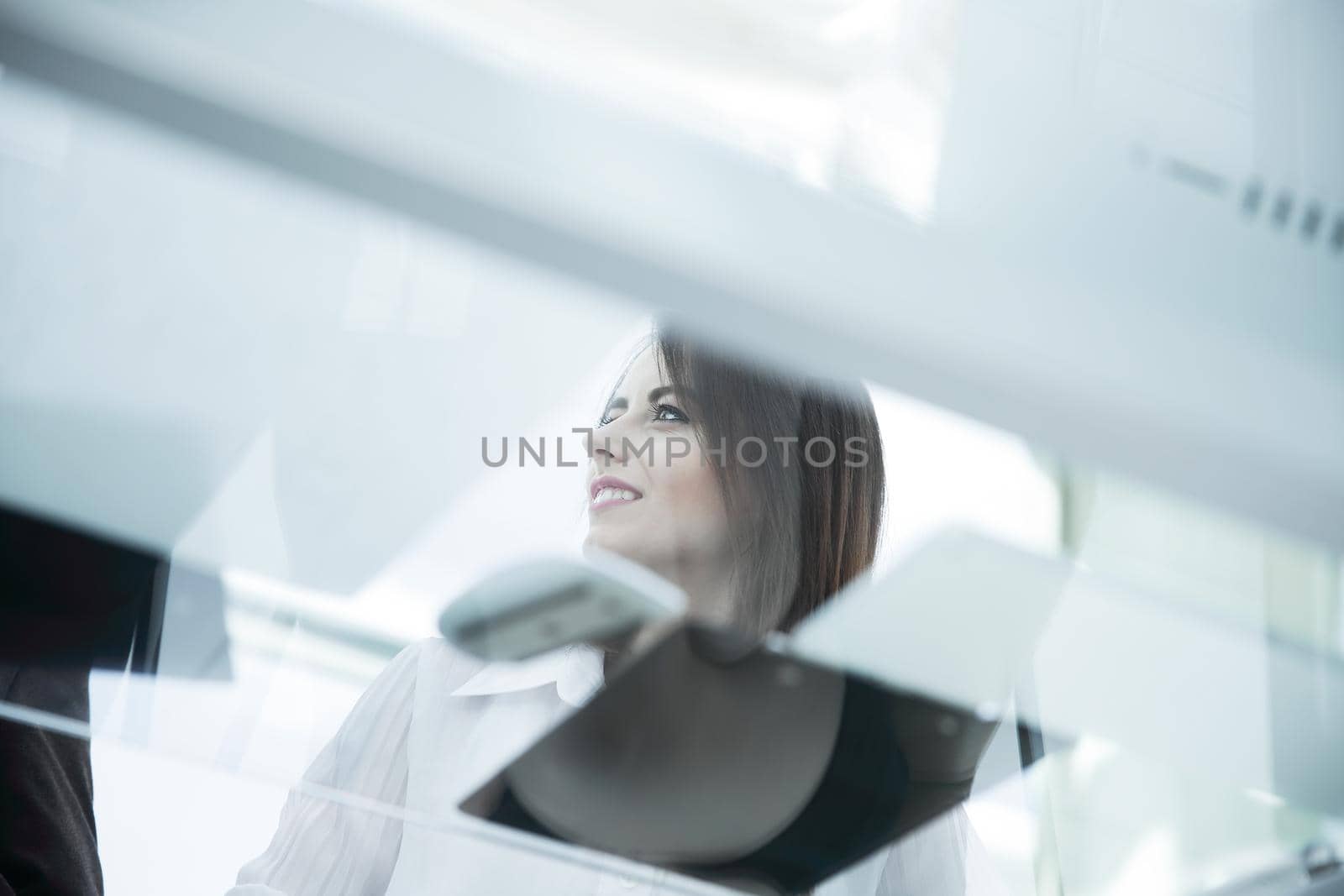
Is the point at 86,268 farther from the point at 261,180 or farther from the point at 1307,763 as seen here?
the point at 1307,763

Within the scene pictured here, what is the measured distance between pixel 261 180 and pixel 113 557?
0.62 feet

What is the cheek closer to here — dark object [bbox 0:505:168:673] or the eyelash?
the eyelash

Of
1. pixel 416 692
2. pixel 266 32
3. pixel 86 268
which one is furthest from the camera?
pixel 416 692

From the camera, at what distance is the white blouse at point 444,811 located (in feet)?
1.59

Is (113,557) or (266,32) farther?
(113,557)

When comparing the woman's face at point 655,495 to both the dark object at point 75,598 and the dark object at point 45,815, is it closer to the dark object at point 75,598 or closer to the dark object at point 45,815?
the dark object at point 75,598

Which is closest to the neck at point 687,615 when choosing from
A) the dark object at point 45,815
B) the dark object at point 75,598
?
the dark object at point 75,598

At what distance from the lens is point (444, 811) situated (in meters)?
0.52

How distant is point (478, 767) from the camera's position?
513 mm

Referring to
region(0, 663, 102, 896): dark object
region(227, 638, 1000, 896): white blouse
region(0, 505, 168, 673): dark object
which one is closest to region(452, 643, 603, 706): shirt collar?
region(227, 638, 1000, 896): white blouse

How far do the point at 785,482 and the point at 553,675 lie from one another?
0.12 m

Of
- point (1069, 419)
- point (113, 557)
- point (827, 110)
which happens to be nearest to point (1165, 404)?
point (1069, 419)

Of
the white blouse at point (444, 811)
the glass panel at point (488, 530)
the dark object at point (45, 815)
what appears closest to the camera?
the glass panel at point (488, 530)

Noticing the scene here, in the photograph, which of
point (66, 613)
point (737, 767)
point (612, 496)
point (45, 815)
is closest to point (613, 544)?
point (612, 496)
